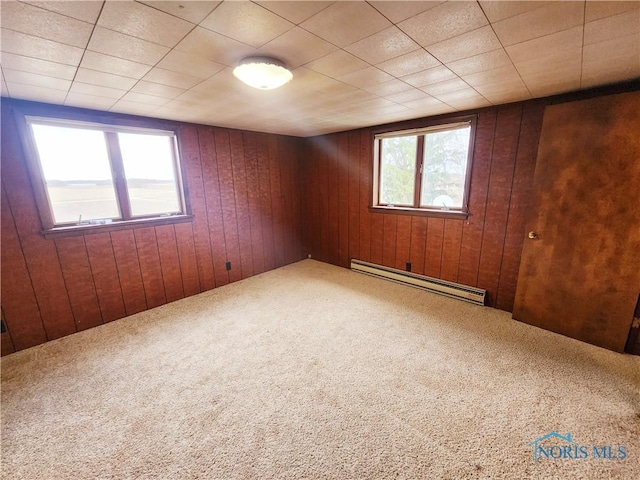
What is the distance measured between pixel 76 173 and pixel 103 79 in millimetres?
1224

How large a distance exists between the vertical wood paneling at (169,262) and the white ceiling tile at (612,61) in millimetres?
3839

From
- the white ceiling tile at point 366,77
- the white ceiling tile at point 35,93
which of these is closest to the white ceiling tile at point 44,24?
the white ceiling tile at point 35,93

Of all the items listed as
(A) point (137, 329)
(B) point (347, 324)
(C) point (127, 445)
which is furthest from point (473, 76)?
(A) point (137, 329)

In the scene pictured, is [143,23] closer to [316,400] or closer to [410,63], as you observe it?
[410,63]

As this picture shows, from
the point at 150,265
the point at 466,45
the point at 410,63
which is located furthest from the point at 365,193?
the point at 150,265

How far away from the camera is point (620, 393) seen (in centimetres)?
176

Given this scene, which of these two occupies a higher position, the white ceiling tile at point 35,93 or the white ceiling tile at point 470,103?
the white ceiling tile at point 470,103

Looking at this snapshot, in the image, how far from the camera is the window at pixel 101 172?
2408 millimetres

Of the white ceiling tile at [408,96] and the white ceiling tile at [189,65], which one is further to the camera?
the white ceiling tile at [408,96]

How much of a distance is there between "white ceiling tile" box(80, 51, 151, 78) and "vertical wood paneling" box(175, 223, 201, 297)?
1.84 metres

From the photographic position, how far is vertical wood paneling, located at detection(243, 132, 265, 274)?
382 centimetres

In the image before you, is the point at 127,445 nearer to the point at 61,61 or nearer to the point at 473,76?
the point at 61,61

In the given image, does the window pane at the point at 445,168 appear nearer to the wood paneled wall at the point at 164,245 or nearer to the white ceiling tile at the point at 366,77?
the white ceiling tile at the point at 366,77

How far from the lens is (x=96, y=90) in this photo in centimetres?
205
